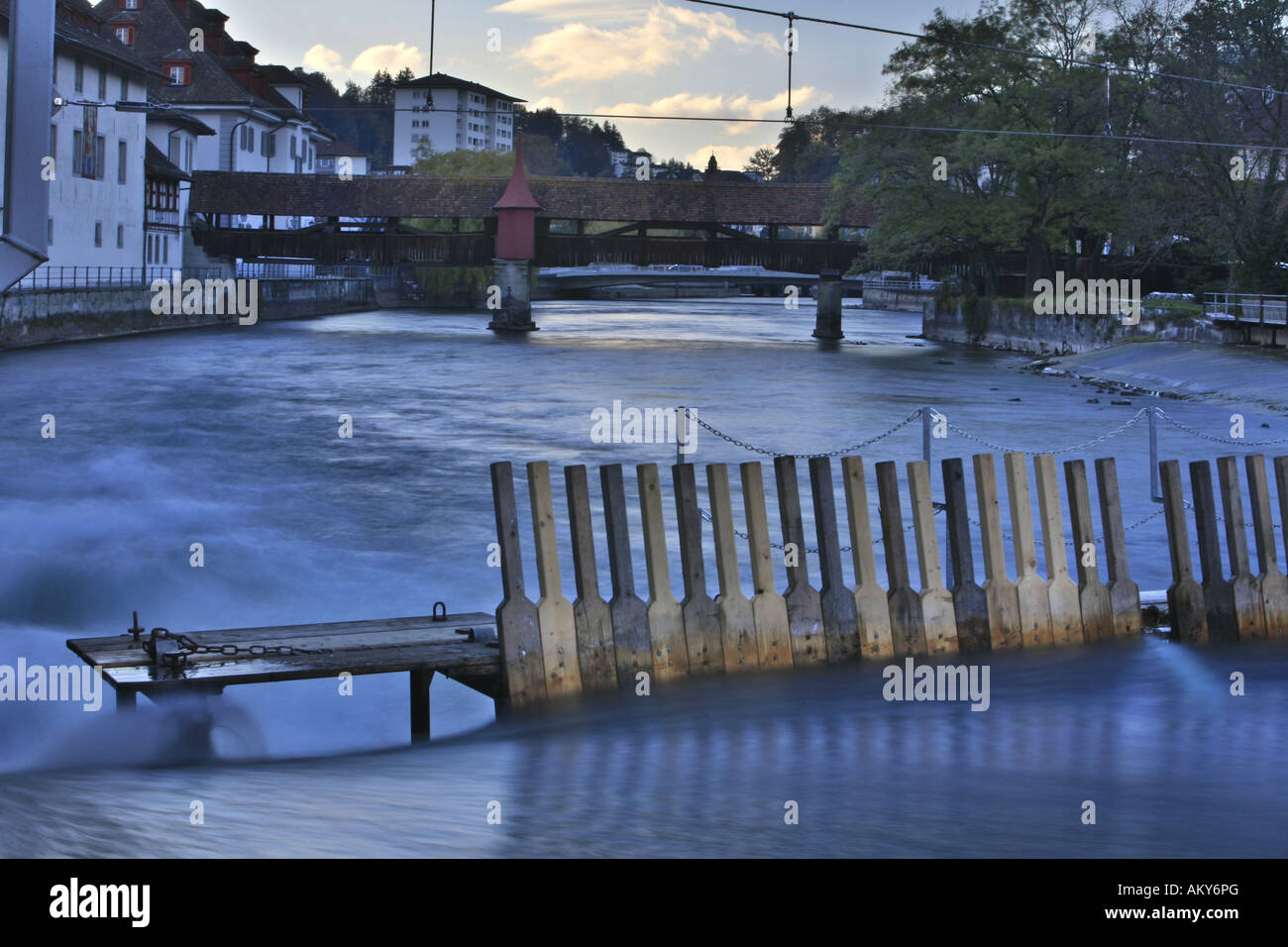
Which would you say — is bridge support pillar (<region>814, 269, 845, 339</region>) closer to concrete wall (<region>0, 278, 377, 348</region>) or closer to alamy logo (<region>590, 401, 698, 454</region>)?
concrete wall (<region>0, 278, 377, 348</region>)

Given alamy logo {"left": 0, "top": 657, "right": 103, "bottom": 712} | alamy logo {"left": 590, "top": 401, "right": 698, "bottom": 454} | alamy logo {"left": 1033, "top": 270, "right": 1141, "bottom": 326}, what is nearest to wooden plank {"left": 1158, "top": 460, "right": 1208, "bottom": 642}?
alamy logo {"left": 0, "top": 657, "right": 103, "bottom": 712}

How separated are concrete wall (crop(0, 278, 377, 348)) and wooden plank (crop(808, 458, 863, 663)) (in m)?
25.9

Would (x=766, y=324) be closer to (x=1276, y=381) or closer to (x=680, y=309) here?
(x=680, y=309)

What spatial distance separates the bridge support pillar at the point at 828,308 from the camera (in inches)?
2201

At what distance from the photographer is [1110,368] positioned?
120 ft

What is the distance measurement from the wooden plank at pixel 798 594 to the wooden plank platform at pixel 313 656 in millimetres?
1353

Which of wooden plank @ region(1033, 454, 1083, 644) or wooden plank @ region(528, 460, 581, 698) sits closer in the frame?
wooden plank @ region(528, 460, 581, 698)

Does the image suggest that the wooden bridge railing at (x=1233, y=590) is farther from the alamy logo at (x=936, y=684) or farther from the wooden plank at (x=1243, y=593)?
the alamy logo at (x=936, y=684)

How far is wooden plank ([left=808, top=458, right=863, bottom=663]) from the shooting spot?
22.5 ft

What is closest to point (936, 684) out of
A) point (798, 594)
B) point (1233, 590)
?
point (798, 594)

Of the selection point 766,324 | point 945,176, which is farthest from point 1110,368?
point 766,324

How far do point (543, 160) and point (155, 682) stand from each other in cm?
11926
